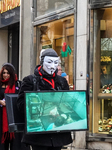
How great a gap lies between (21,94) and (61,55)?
5889 mm

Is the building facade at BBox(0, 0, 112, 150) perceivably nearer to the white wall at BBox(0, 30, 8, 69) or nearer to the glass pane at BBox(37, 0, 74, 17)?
the glass pane at BBox(37, 0, 74, 17)

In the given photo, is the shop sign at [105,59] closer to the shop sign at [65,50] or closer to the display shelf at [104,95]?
the display shelf at [104,95]

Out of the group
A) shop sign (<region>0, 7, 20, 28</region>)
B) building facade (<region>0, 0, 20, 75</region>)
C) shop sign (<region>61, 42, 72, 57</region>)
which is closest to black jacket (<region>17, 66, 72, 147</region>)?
shop sign (<region>61, 42, 72, 57</region>)

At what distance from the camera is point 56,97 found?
160 inches

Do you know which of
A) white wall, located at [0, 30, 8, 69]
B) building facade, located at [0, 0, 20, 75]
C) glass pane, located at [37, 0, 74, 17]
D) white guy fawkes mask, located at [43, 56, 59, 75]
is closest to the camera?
white guy fawkes mask, located at [43, 56, 59, 75]

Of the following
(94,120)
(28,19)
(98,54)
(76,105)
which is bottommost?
(94,120)

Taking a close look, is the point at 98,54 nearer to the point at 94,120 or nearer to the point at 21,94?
the point at 94,120

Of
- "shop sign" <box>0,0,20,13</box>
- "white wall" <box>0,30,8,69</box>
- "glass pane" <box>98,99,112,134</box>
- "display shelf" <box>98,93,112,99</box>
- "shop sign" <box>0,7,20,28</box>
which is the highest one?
"shop sign" <box>0,0,20,13</box>

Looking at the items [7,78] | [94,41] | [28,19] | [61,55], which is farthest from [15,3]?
[7,78]

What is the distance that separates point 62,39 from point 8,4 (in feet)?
17.5

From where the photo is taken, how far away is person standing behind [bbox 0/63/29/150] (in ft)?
21.1

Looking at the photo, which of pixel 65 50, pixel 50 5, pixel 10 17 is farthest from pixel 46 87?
pixel 10 17

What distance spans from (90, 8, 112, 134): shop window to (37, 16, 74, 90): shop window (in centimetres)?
72

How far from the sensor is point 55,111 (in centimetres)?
404
